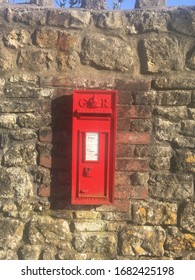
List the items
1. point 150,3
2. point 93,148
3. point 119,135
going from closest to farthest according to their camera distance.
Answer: point 93,148 < point 119,135 < point 150,3

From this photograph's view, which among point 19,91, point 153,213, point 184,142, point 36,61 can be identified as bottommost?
point 153,213

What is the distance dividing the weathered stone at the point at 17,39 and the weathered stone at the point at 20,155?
2.35ft

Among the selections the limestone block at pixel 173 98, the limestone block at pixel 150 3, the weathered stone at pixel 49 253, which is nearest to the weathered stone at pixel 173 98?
the limestone block at pixel 173 98

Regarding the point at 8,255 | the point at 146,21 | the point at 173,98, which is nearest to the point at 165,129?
the point at 173,98

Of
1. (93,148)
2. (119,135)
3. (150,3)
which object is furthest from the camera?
(150,3)

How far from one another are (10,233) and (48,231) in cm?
27

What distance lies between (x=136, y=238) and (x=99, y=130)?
2.70ft

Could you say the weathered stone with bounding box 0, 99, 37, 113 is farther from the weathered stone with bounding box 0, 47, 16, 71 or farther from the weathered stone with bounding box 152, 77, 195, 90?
the weathered stone with bounding box 152, 77, 195, 90

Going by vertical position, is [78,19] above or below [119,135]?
above

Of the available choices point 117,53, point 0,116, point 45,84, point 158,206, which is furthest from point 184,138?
point 0,116

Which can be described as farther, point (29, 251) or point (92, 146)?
point (29, 251)

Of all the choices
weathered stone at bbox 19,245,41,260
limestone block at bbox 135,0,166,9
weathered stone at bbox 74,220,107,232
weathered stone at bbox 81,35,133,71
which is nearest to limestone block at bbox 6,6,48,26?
weathered stone at bbox 81,35,133,71

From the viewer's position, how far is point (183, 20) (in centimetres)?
296

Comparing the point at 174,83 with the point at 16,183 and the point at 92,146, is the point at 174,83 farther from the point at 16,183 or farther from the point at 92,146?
the point at 16,183
